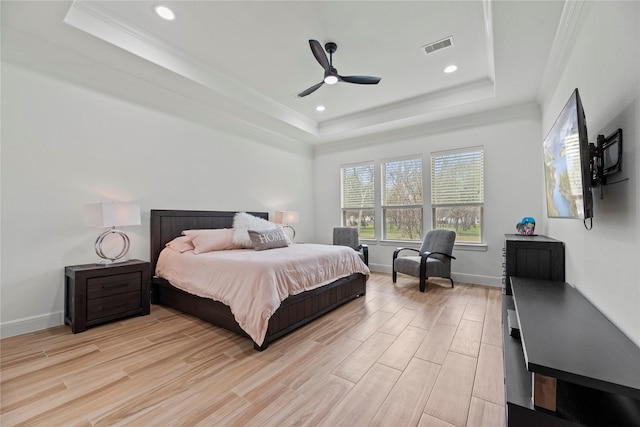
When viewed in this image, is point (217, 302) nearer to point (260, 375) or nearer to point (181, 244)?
point (260, 375)

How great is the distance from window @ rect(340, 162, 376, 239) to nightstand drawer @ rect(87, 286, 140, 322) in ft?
13.6

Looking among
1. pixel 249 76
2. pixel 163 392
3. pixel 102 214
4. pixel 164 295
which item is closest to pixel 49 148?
pixel 102 214

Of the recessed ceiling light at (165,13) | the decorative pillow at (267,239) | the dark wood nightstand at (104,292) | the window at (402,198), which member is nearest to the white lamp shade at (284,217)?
the decorative pillow at (267,239)

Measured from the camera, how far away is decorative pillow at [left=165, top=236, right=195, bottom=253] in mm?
3496

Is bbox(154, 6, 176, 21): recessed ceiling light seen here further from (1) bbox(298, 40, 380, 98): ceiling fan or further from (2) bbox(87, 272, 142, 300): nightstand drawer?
(2) bbox(87, 272, 142, 300): nightstand drawer

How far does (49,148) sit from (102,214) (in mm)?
929

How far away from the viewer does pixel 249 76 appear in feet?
12.1

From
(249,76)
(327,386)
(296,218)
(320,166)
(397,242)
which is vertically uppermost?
(249,76)

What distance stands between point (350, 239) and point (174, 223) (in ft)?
10.1

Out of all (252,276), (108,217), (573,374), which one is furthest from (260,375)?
(108,217)

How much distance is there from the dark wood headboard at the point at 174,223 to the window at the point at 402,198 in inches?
124

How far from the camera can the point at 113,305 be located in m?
2.88

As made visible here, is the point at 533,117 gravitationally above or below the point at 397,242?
above

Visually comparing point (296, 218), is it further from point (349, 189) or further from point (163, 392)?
point (163, 392)
